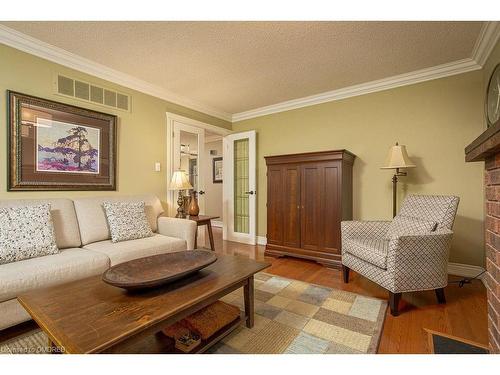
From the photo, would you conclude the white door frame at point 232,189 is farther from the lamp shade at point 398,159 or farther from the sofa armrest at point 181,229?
the lamp shade at point 398,159

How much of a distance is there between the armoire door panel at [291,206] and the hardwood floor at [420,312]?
48cm

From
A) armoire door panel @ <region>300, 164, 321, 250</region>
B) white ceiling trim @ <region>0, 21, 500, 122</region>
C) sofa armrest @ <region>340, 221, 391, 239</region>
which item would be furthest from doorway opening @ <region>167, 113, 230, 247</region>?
sofa armrest @ <region>340, 221, 391, 239</region>

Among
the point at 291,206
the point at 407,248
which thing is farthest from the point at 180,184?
the point at 407,248

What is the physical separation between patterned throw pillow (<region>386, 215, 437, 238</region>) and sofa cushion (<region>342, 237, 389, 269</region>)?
148 millimetres

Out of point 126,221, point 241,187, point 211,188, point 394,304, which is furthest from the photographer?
point 211,188

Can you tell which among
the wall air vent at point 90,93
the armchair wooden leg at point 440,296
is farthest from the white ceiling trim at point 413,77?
the armchair wooden leg at point 440,296

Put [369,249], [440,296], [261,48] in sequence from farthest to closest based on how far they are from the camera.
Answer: [261,48] < [369,249] < [440,296]

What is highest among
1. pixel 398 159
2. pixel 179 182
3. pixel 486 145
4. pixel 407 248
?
pixel 398 159

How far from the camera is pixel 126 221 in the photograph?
2.46 meters

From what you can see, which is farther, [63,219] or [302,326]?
[63,219]

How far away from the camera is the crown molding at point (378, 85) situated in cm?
263

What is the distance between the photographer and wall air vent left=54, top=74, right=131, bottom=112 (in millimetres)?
2455

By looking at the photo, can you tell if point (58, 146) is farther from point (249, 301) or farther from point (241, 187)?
point (241, 187)

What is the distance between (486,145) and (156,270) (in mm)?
1726
